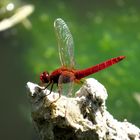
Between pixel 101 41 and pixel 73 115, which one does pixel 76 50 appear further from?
pixel 73 115

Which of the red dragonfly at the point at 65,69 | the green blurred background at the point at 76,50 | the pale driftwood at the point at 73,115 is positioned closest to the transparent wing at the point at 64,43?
the red dragonfly at the point at 65,69

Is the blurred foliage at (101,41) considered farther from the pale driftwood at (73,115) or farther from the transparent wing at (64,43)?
the pale driftwood at (73,115)

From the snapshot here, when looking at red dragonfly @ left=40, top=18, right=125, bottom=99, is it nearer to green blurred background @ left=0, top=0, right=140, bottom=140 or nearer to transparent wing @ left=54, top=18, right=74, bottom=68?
transparent wing @ left=54, top=18, right=74, bottom=68

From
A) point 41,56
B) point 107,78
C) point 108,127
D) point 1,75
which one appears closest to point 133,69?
point 107,78

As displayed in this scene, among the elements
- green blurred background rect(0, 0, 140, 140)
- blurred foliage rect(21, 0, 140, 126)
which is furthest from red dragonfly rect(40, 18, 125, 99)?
blurred foliage rect(21, 0, 140, 126)

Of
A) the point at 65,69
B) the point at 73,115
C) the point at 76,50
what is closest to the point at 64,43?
the point at 65,69
